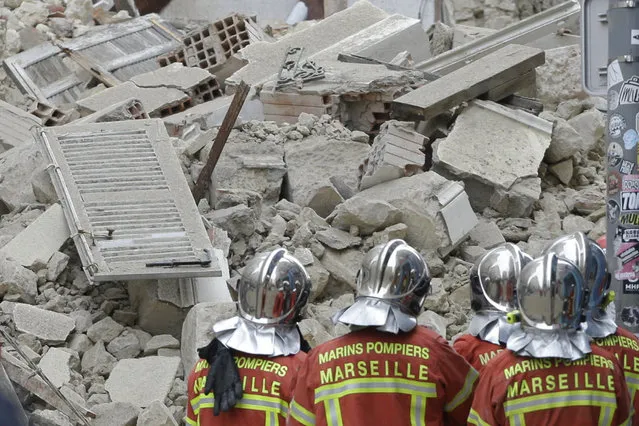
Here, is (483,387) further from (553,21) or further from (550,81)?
(553,21)

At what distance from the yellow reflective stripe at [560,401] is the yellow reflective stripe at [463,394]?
0.41m

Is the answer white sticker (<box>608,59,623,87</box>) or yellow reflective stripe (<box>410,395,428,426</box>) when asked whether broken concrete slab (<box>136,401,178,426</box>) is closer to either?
yellow reflective stripe (<box>410,395,428,426</box>)

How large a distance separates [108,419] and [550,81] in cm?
615

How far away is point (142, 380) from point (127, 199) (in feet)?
5.55

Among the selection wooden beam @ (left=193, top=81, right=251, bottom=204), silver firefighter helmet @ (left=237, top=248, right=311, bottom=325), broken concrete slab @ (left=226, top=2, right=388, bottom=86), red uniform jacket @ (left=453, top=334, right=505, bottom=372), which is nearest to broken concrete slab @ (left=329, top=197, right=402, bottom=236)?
wooden beam @ (left=193, top=81, right=251, bottom=204)

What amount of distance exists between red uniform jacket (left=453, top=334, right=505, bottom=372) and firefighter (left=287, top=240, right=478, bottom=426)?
18.2 inches

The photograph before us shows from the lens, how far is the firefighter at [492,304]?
5.66 metres

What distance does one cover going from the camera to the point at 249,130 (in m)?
10.6

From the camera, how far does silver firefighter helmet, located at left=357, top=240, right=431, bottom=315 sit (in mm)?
5254

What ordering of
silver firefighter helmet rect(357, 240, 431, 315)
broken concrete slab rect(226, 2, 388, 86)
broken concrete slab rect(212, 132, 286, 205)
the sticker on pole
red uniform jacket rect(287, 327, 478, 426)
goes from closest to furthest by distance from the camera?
red uniform jacket rect(287, 327, 478, 426) → silver firefighter helmet rect(357, 240, 431, 315) → the sticker on pole → broken concrete slab rect(212, 132, 286, 205) → broken concrete slab rect(226, 2, 388, 86)

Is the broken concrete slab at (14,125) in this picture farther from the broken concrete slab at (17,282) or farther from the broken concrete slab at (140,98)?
the broken concrete slab at (17,282)

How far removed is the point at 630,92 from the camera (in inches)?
231

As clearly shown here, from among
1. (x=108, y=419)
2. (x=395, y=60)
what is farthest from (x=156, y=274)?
(x=395, y=60)

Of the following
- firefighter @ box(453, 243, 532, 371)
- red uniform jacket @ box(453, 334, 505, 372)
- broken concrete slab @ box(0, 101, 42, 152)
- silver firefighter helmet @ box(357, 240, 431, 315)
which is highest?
silver firefighter helmet @ box(357, 240, 431, 315)
